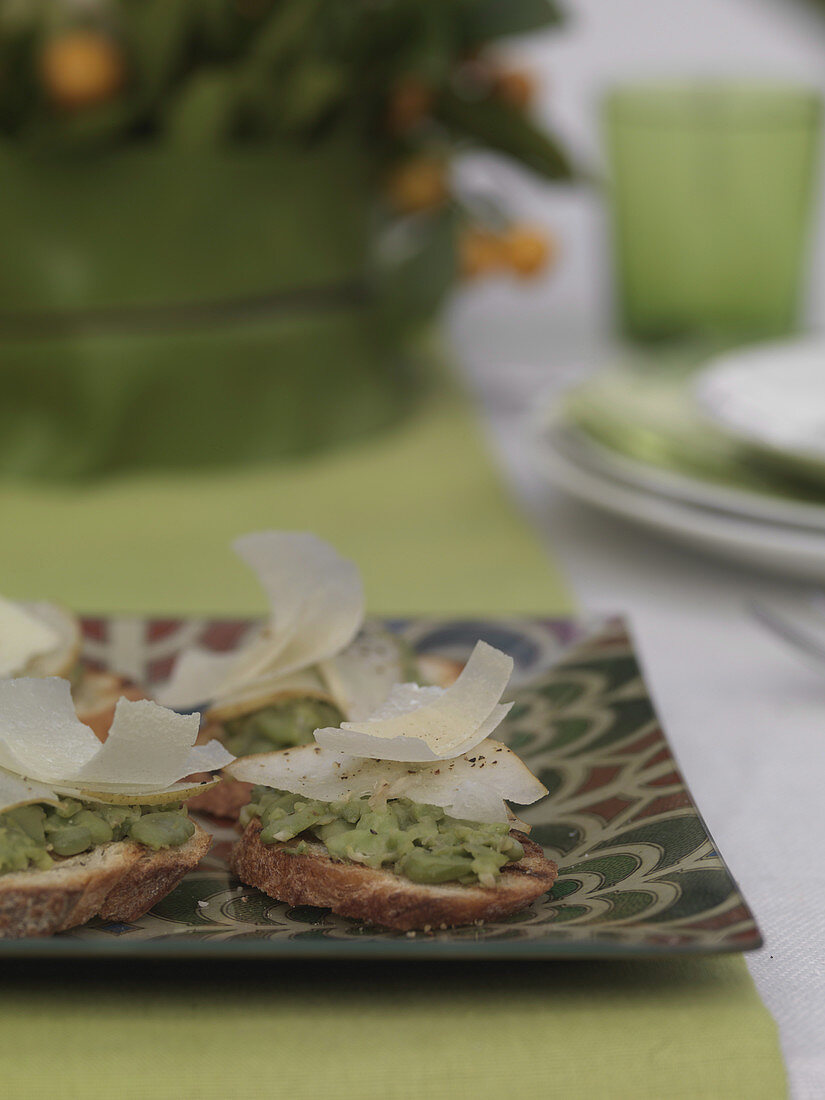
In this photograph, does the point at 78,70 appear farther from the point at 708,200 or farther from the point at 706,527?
the point at 708,200

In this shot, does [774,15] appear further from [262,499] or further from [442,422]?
[262,499]

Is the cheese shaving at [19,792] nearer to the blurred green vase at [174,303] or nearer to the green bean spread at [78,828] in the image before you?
the green bean spread at [78,828]

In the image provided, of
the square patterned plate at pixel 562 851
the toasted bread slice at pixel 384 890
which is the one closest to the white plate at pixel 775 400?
the square patterned plate at pixel 562 851

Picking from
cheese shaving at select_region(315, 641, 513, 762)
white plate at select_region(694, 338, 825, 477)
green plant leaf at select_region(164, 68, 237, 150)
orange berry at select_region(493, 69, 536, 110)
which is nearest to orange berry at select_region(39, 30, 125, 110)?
green plant leaf at select_region(164, 68, 237, 150)

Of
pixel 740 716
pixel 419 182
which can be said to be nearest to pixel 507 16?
pixel 419 182

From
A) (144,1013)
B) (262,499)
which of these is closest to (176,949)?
(144,1013)

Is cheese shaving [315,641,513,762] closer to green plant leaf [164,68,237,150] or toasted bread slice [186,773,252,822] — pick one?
toasted bread slice [186,773,252,822]
